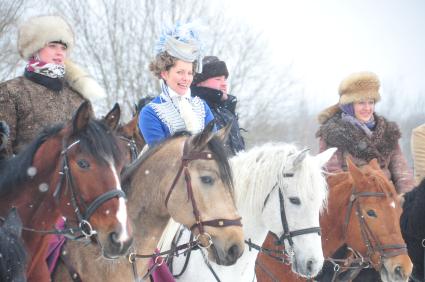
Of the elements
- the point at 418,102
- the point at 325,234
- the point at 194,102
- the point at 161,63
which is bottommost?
the point at 418,102

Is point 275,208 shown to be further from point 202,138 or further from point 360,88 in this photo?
point 360,88

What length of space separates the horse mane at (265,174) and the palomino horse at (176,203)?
81 centimetres

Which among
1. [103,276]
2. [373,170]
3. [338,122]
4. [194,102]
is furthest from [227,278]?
[338,122]

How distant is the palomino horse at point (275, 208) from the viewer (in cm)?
505

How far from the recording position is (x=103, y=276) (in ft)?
14.2

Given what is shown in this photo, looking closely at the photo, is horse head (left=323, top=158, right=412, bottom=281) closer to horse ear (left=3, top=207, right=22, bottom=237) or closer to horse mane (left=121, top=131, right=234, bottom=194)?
horse mane (left=121, top=131, right=234, bottom=194)

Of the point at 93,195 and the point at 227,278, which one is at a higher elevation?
the point at 93,195

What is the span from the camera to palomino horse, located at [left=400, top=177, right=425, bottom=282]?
663cm

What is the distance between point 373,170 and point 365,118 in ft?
3.60

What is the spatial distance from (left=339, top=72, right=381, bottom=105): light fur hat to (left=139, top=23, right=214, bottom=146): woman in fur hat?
2765 millimetres

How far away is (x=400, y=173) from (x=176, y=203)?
4.15 m

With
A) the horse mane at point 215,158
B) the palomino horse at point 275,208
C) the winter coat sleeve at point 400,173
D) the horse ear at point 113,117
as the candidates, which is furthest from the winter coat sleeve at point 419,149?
the horse ear at point 113,117

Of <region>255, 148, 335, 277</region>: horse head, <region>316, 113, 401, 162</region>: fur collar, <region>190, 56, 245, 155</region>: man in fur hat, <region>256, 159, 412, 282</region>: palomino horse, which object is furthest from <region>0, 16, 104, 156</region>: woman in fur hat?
<region>316, 113, 401, 162</region>: fur collar

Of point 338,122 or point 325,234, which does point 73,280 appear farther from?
point 338,122
